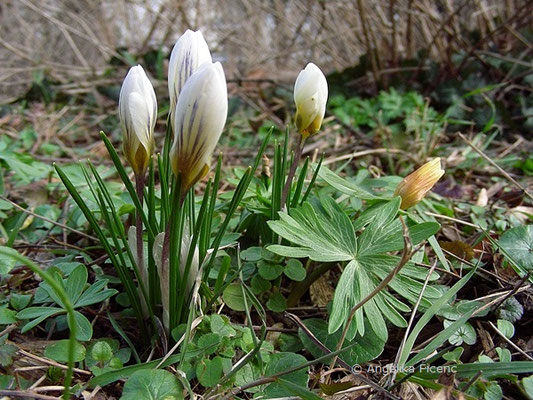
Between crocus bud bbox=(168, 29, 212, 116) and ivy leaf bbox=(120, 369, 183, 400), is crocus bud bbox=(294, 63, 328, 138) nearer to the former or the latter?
crocus bud bbox=(168, 29, 212, 116)

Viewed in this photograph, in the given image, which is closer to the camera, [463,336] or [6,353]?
[6,353]

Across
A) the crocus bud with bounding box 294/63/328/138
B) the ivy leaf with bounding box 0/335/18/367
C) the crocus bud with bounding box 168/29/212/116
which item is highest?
the crocus bud with bounding box 168/29/212/116

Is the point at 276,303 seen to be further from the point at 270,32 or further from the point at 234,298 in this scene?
the point at 270,32

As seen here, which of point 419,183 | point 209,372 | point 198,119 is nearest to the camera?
point 198,119

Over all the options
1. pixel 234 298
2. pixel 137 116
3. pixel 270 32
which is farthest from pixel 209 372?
pixel 270 32

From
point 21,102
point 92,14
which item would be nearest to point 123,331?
point 21,102

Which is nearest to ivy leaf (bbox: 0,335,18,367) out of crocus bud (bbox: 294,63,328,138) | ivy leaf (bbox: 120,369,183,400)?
ivy leaf (bbox: 120,369,183,400)
